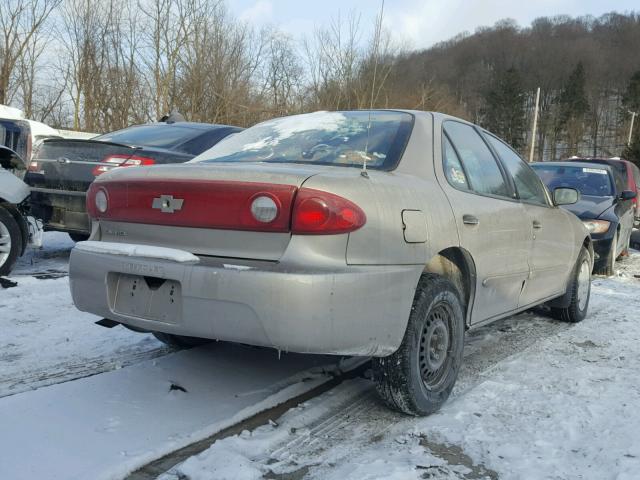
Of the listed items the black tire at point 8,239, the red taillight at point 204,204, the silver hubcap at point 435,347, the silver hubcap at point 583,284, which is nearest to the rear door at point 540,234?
the silver hubcap at point 583,284

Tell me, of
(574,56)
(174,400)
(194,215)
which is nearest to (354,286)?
(194,215)

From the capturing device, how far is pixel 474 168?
345cm

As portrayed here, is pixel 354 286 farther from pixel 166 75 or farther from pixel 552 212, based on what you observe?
pixel 166 75

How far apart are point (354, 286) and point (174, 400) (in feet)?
3.83

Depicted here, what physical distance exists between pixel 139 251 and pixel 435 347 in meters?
1.50

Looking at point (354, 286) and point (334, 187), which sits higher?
point (334, 187)

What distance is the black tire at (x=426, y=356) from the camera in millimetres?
2635

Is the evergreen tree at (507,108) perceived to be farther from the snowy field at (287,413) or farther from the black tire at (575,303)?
the snowy field at (287,413)

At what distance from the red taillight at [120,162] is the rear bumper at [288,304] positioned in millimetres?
3077

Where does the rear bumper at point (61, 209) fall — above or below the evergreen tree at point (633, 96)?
below

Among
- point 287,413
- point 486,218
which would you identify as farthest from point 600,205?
point 287,413

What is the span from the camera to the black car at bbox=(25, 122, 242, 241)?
554 cm

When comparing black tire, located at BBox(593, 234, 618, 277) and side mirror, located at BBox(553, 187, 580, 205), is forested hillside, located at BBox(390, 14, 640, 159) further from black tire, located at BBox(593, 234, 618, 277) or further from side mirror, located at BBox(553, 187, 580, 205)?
side mirror, located at BBox(553, 187, 580, 205)

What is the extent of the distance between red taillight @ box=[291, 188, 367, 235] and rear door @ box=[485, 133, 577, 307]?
1.92 m
